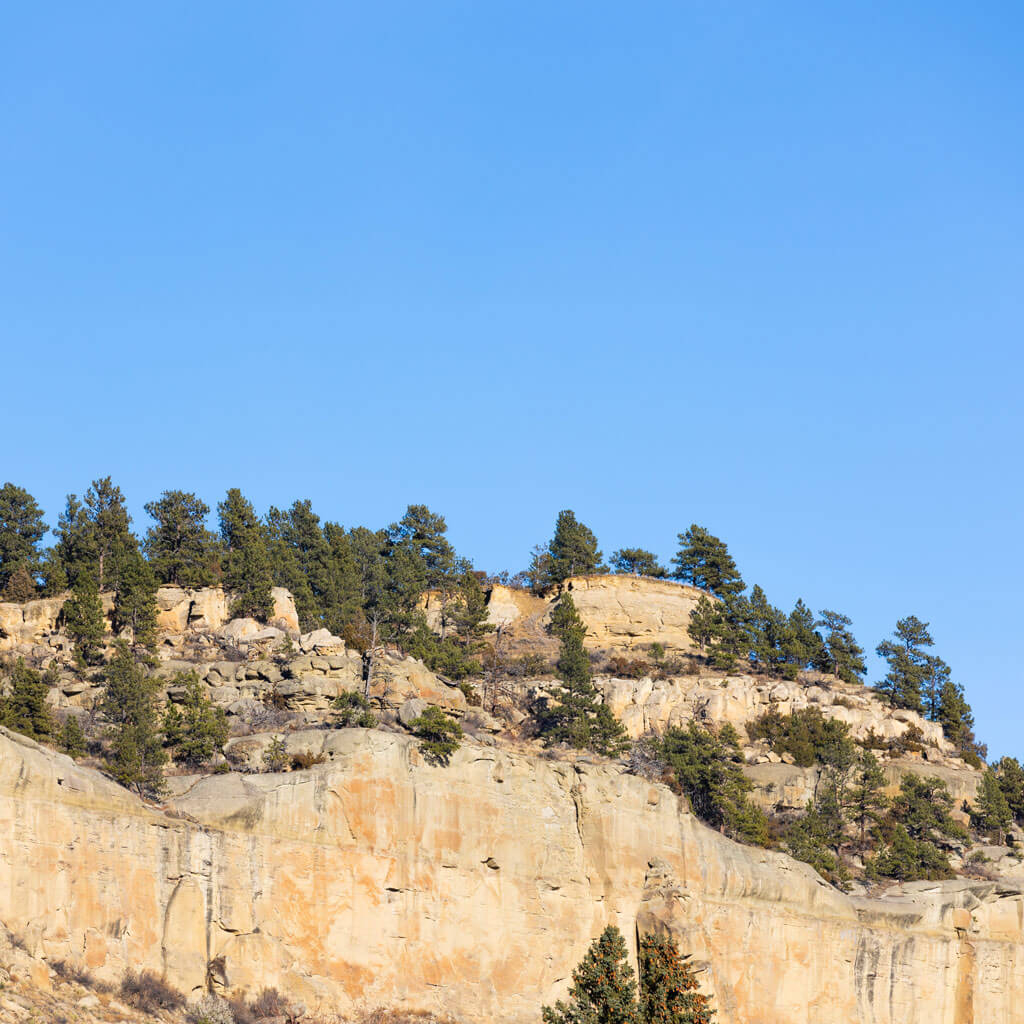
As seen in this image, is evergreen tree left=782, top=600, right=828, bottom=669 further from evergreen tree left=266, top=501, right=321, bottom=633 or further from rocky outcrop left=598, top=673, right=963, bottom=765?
evergreen tree left=266, top=501, right=321, bottom=633

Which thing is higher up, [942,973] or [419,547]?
[419,547]

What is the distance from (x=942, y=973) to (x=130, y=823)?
37.1m

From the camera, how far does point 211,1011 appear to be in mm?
56125

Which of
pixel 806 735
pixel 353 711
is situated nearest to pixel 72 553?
pixel 353 711

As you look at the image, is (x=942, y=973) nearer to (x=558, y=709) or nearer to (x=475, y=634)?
(x=558, y=709)

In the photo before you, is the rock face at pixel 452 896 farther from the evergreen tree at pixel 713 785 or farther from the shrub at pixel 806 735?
the shrub at pixel 806 735

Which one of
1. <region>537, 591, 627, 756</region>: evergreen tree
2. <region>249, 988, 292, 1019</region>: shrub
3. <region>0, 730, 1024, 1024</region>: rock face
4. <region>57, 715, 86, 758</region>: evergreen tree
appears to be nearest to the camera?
<region>0, 730, 1024, 1024</region>: rock face

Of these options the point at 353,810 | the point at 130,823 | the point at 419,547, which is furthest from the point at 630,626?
the point at 130,823

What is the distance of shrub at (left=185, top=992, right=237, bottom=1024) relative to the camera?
55406 mm

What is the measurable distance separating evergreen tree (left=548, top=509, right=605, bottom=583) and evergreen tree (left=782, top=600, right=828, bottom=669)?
1867cm

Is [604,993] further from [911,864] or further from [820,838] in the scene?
[911,864]

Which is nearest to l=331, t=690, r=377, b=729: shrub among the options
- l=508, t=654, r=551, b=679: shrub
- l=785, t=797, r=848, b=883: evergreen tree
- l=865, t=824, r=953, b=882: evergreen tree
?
l=508, t=654, r=551, b=679: shrub

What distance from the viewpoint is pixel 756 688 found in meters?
94.8

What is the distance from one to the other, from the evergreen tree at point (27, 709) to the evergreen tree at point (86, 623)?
907cm
